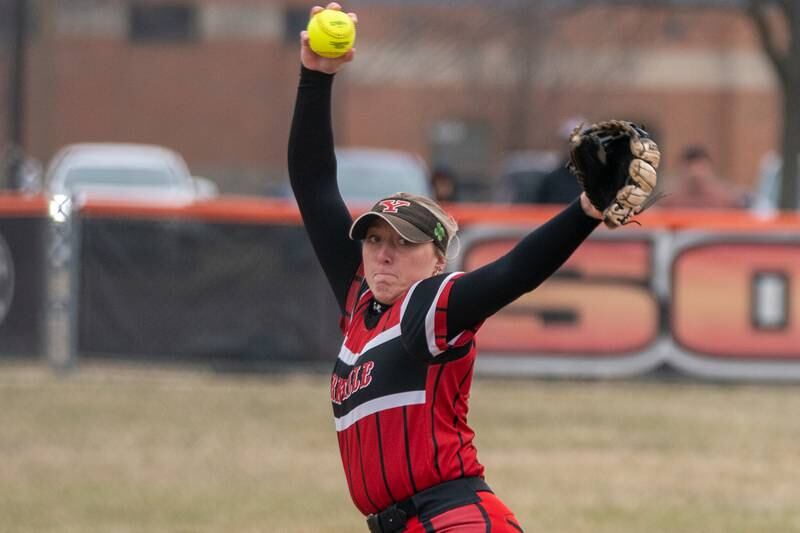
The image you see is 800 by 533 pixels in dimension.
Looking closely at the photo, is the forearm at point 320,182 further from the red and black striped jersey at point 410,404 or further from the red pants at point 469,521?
the red pants at point 469,521

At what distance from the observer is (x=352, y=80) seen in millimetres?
43750

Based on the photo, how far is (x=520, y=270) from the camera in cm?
381

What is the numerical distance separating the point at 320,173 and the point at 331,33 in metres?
0.47

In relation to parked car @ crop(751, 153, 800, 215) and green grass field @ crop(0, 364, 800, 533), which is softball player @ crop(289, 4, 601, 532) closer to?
green grass field @ crop(0, 364, 800, 533)

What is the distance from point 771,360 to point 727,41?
35.0 m

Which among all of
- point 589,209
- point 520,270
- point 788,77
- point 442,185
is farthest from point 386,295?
point 788,77

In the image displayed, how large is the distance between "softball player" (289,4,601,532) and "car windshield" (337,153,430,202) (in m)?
15.0

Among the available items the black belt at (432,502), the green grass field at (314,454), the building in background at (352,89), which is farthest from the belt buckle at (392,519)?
the building in background at (352,89)

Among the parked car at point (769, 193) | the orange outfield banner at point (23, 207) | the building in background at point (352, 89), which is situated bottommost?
the building in background at point (352, 89)

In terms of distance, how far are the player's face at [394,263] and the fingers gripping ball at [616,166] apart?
616 millimetres

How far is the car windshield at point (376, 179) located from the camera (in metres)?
19.7

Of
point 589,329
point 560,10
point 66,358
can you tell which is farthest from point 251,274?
point 560,10

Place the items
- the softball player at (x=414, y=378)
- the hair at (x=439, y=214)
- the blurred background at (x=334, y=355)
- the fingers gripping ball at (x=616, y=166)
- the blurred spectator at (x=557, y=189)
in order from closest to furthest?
the fingers gripping ball at (x=616, y=166)
the softball player at (x=414, y=378)
the hair at (x=439, y=214)
the blurred background at (x=334, y=355)
the blurred spectator at (x=557, y=189)

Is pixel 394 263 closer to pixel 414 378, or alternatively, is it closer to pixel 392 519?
pixel 414 378
